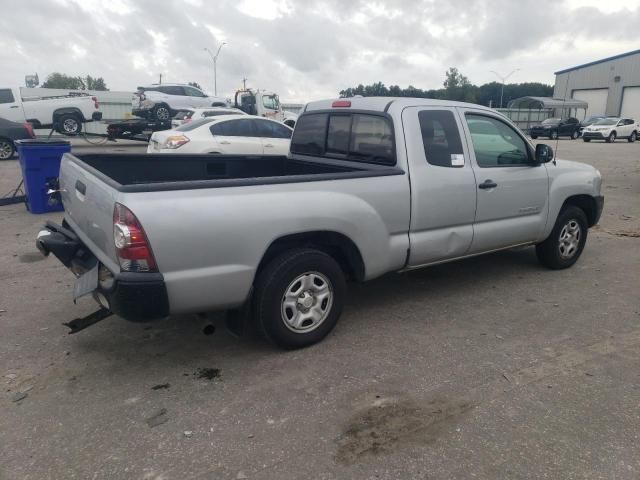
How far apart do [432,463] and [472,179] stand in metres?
2.61

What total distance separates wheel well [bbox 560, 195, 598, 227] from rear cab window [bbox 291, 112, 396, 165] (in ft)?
8.25

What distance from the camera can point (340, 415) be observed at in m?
2.99

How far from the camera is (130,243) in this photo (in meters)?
2.88

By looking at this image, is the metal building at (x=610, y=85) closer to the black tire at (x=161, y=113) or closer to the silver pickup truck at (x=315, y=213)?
the black tire at (x=161, y=113)

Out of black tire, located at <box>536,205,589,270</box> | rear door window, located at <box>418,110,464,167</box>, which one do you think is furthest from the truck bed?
black tire, located at <box>536,205,589,270</box>

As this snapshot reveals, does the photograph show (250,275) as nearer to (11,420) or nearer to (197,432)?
(197,432)

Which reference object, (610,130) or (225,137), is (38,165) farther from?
(610,130)

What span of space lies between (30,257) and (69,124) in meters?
15.1

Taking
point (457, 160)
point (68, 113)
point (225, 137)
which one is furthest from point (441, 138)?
point (68, 113)

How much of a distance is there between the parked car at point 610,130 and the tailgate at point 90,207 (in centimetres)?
3418

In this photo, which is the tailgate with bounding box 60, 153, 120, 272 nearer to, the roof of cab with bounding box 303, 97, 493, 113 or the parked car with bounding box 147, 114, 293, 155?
the roof of cab with bounding box 303, 97, 493, 113

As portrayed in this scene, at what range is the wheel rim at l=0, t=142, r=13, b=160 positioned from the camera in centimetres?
1484

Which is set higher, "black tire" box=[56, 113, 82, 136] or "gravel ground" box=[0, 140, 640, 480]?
"black tire" box=[56, 113, 82, 136]

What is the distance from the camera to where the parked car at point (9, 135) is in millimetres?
14500
